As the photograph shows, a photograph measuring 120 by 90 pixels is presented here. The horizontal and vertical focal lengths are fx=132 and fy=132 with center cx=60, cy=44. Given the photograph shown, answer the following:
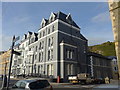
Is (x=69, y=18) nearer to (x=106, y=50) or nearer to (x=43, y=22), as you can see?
(x=43, y=22)

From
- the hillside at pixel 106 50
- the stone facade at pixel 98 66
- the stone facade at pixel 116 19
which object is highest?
the hillside at pixel 106 50

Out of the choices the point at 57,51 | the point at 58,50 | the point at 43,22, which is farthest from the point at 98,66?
the point at 43,22

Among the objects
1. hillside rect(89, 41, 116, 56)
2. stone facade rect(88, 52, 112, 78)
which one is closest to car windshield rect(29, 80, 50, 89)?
stone facade rect(88, 52, 112, 78)

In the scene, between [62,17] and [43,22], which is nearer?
[62,17]

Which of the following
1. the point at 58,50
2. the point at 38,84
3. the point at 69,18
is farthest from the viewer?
the point at 69,18

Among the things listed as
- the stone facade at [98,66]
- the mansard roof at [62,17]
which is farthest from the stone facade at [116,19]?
the stone facade at [98,66]

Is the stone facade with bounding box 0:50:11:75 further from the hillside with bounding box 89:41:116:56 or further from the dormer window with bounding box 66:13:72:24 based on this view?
the hillside with bounding box 89:41:116:56

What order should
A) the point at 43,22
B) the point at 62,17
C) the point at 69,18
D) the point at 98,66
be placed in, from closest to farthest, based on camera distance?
the point at 62,17 < the point at 69,18 < the point at 43,22 < the point at 98,66

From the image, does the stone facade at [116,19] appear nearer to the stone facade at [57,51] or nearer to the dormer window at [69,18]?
the stone facade at [57,51]

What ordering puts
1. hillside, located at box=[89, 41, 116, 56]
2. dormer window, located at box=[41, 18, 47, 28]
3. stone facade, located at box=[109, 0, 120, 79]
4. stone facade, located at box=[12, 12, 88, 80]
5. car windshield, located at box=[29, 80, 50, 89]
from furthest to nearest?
hillside, located at box=[89, 41, 116, 56]
dormer window, located at box=[41, 18, 47, 28]
stone facade, located at box=[12, 12, 88, 80]
car windshield, located at box=[29, 80, 50, 89]
stone facade, located at box=[109, 0, 120, 79]

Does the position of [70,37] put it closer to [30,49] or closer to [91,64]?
[91,64]

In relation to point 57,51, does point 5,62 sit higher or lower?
lower

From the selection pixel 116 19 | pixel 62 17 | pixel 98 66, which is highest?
pixel 62 17

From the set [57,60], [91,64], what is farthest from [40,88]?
[91,64]
